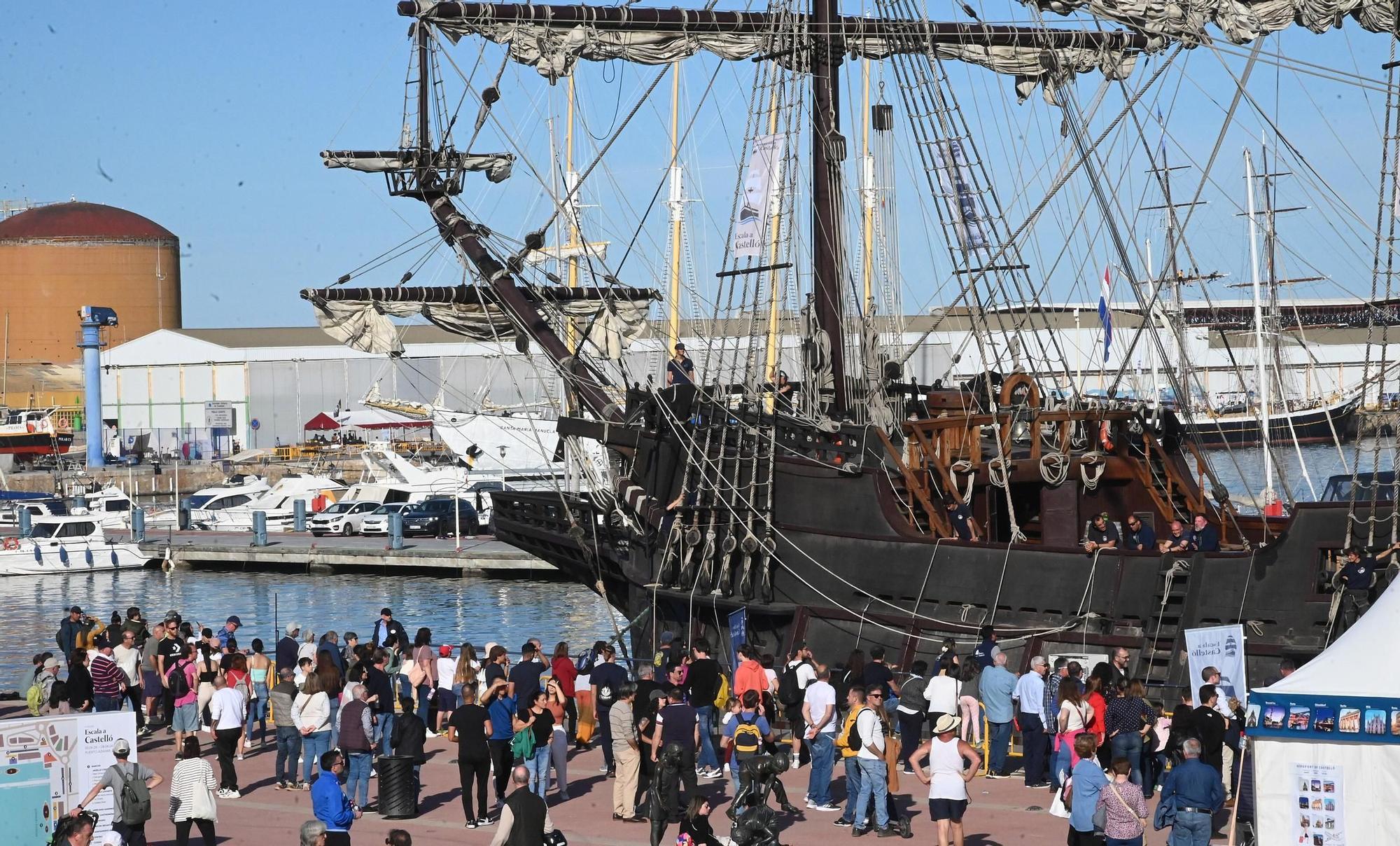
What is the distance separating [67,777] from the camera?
39.1ft

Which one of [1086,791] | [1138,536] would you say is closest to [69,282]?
[1138,536]

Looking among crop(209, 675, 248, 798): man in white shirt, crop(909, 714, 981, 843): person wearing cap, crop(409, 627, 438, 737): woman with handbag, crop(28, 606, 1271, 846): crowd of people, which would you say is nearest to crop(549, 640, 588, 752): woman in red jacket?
crop(28, 606, 1271, 846): crowd of people

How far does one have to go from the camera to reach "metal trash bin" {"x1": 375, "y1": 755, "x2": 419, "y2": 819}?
14164 millimetres

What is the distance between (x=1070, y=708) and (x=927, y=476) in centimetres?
718

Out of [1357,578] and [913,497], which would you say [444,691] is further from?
[1357,578]

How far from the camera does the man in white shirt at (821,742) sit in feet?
46.5

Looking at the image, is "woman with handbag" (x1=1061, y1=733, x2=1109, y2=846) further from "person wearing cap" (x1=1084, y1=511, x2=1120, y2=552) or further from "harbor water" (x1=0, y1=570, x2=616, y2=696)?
"harbor water" (x1=0, y1=570, x2=616, y2=696)

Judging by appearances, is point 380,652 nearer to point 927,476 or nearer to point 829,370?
point 927,476

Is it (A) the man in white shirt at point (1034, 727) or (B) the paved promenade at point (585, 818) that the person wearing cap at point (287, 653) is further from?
(A) the man in white shirt at point (1034, 727)

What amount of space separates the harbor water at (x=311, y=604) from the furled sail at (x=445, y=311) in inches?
238

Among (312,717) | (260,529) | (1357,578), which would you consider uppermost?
(1357,578)

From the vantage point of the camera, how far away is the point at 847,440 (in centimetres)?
2045

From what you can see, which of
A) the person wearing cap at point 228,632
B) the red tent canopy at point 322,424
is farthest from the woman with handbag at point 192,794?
the red tent canopy at point 322,424

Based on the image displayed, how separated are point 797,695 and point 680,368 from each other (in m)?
8.78
